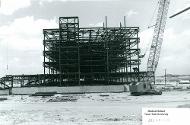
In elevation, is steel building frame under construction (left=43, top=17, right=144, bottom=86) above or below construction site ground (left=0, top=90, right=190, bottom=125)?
above

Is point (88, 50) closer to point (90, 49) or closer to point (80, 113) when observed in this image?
point (90, 49)

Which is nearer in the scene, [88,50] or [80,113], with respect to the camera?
[80,113]

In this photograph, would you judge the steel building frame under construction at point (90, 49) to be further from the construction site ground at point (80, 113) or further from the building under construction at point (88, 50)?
the construction site ground at point (80, 113)

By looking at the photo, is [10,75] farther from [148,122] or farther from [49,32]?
[148,122]

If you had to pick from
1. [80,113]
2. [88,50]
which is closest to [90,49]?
[88,50]

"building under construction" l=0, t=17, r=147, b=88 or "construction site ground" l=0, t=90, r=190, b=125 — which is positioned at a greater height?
"building under construction" l=0, t=17, r=147, b=88

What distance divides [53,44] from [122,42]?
18455 millimetres

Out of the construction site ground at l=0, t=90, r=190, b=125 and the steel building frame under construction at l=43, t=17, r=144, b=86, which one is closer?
the construction site ground at l=0, t=90, r=190, b=125

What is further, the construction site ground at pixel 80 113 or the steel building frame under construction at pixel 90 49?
the steel building frame under construction at pixel 90 49

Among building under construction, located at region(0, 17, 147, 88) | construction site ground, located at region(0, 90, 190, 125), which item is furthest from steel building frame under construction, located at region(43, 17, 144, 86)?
construction site ground, located at region(0, 90, 190, 125)

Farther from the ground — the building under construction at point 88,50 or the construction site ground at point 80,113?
the building under construction at point 88,50

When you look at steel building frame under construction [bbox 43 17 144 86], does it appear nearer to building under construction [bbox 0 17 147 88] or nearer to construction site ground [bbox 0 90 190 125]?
building under construction [bbox 0 17 147 88]

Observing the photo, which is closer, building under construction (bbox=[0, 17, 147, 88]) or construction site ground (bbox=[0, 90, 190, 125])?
construction site ground (bbox=[0, 90, 190, 125])

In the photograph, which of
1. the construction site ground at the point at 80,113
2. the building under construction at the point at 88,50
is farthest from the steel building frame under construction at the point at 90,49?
the construction site ground at the point at 80,113
